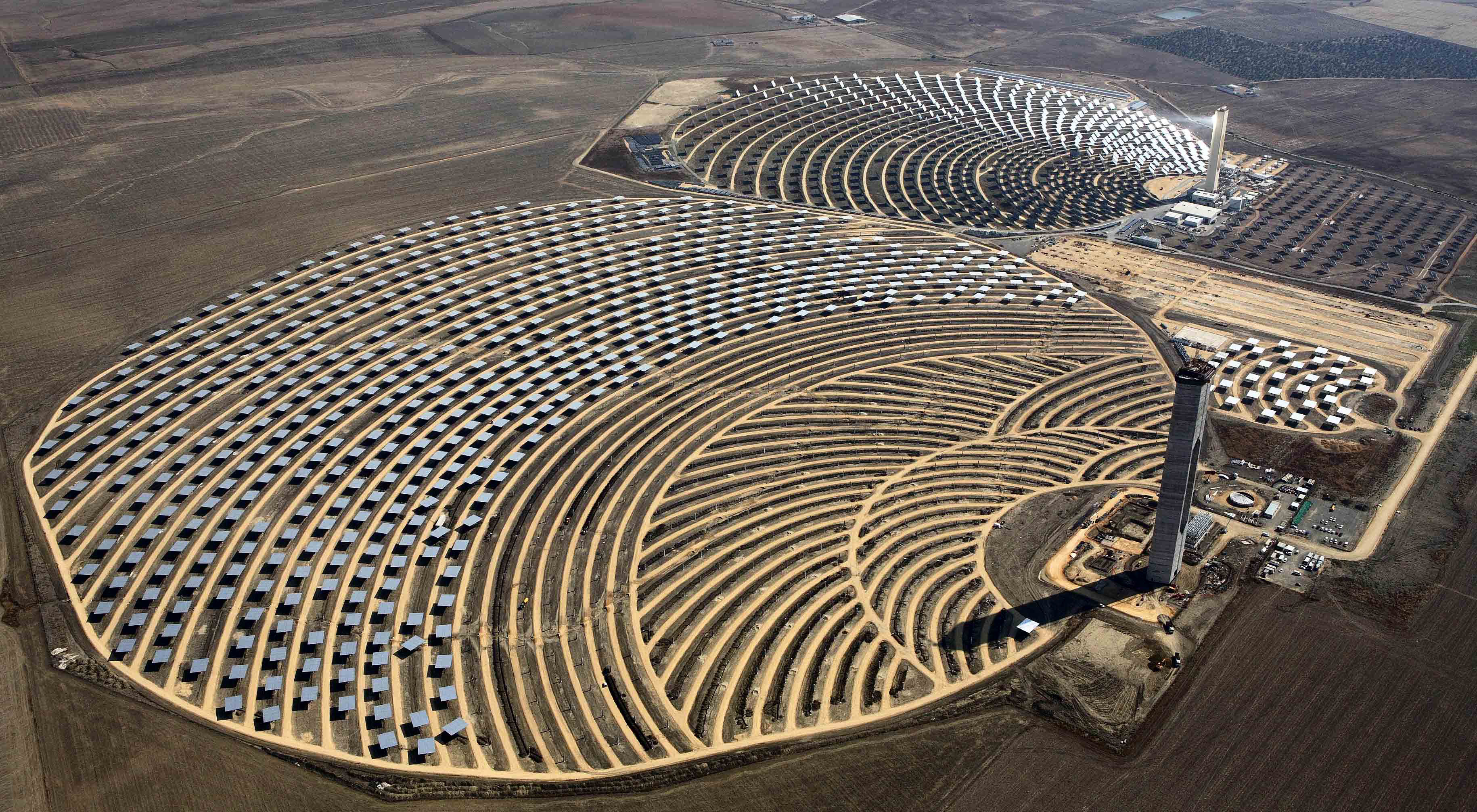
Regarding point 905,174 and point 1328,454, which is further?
point 905,174

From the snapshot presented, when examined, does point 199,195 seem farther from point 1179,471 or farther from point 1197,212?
point 1197,212

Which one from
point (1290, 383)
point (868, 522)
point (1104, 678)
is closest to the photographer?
point (1104, 678)

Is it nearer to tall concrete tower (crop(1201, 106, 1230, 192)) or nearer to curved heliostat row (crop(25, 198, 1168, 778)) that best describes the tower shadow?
curved heliostat row (crop(25, 198, 1168, 778))

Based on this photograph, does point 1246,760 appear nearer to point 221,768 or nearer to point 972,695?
point 972,695

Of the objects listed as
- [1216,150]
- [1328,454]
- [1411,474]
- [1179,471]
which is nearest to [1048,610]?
[1179,471]

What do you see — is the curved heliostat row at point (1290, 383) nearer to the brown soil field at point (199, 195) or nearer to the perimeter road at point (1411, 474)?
the perimeter road at point (1411, 474)

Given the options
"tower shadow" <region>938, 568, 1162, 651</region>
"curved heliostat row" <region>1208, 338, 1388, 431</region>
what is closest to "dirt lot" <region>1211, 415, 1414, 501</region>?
"curved heliostat row" <region>1208, 338, 1388, 431</region>
